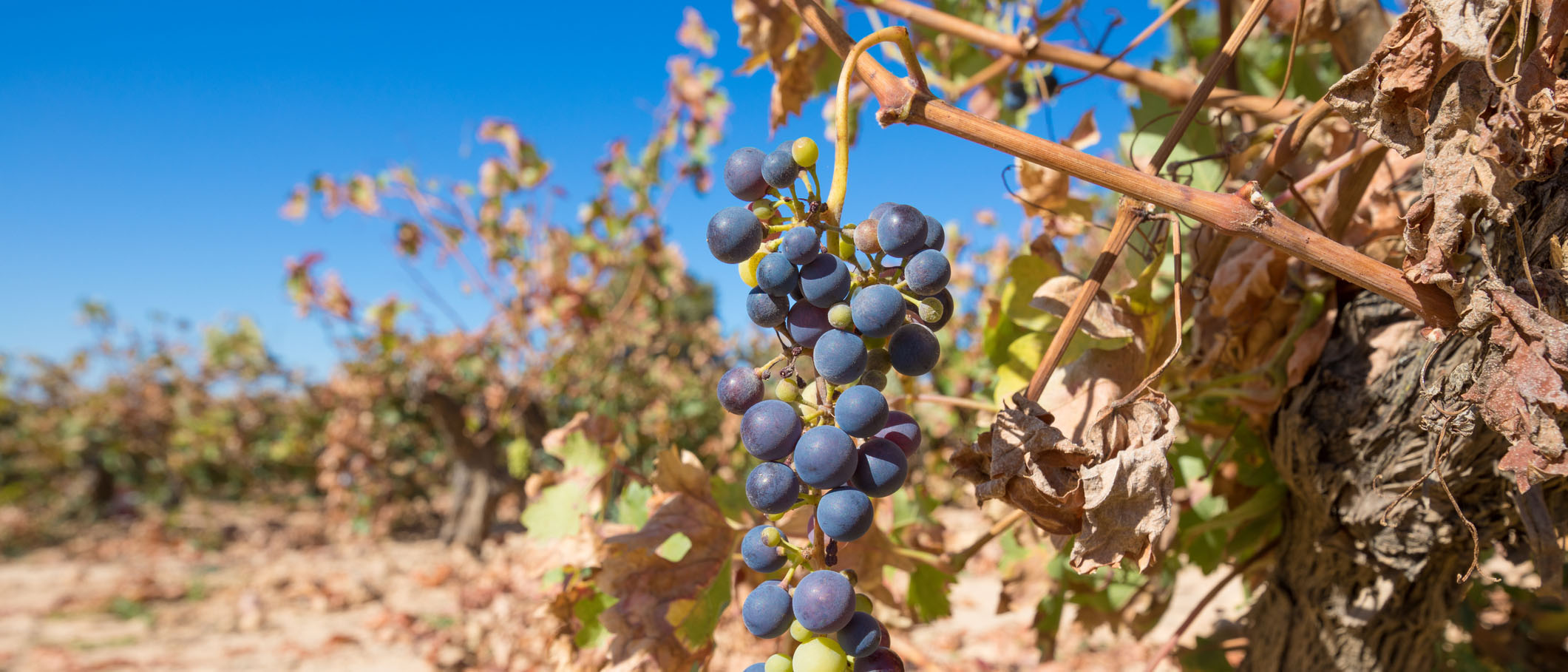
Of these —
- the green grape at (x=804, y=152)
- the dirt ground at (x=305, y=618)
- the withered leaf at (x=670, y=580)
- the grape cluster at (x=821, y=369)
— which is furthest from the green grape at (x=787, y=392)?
the dirt ground at (x=305, y=618)

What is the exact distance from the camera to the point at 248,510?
9203 mm

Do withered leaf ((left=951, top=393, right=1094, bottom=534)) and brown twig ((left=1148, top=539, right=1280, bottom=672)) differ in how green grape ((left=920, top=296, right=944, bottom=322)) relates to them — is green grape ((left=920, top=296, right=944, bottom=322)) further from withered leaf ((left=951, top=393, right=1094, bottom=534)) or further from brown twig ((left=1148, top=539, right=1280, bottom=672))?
brown twig ((left=1148, top=539, right=1280, bottom=672))

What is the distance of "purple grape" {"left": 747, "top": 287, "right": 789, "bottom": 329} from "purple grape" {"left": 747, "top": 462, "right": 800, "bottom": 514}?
14 cm

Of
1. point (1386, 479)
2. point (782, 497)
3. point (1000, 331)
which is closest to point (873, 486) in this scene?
point (782, 497)

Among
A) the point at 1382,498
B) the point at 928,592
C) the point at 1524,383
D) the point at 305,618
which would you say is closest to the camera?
the point at 1524,383

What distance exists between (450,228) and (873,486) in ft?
16.4

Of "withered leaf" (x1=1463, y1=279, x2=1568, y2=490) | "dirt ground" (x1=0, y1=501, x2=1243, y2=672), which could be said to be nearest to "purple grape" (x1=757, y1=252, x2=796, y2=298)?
"withered leaf" (x1=1463, y1=279, x2=1568, y2=490)

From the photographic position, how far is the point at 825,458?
689 mm

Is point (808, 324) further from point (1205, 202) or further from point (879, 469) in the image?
point (1205, 202)

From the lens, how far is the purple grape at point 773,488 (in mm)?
718

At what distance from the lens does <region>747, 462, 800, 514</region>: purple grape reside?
0.72 metres

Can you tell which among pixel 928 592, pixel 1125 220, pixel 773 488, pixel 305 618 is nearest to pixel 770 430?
pixel 773 488

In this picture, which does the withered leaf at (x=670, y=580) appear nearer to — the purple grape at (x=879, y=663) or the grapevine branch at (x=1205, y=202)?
the purple grape at (x=879, y=663)

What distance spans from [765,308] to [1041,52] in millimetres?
842
